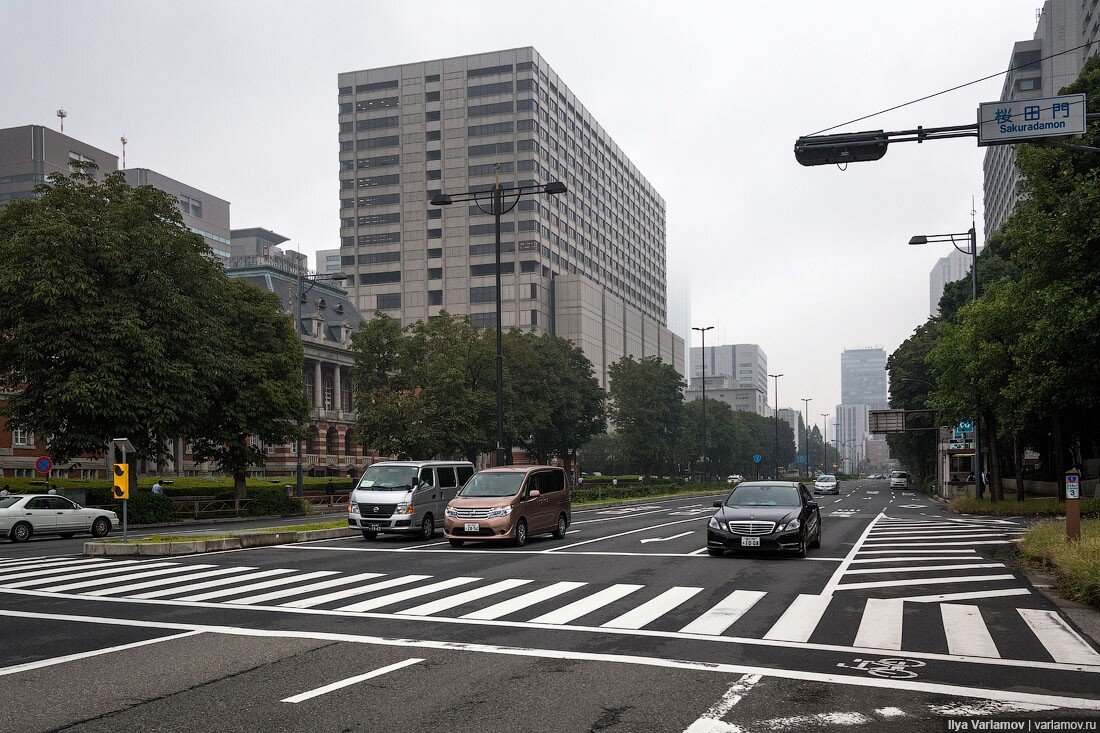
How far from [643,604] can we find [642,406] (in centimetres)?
7737

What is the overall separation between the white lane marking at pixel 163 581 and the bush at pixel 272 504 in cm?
2805

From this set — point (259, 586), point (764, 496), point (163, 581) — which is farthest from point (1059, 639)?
point (163, 581)

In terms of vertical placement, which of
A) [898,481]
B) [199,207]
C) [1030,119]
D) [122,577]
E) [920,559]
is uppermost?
[199,207]

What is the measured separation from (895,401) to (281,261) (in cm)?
7042

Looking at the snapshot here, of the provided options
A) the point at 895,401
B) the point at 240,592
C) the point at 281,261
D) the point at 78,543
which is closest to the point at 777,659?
the point at 240,592

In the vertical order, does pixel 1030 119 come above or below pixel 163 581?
above

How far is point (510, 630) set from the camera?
10055 mm

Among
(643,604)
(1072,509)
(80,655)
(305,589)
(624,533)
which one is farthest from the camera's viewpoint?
(624,533)

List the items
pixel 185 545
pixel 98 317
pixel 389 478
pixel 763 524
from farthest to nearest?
pixel 98 317, pixel 389 478, pixel 185 545, pixel 763 524

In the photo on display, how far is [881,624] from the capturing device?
10.5 m

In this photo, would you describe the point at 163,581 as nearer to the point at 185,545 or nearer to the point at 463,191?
the point at 185,545

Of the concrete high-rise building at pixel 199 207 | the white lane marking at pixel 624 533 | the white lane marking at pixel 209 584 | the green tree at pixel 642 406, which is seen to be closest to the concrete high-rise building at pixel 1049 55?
the green tree at pixel 642 406

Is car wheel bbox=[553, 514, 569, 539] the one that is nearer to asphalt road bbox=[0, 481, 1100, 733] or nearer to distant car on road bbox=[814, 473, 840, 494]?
asphalt road bbox=[0, 481, 1100, 733]

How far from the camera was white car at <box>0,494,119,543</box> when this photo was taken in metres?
26.4
